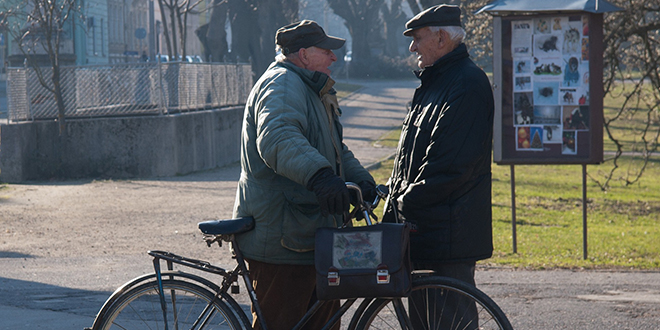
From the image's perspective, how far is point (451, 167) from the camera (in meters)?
3.55

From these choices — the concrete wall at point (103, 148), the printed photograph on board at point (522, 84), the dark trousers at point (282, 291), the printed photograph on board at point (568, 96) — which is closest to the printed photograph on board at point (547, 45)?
the printed photograph on board at point (522, 84)

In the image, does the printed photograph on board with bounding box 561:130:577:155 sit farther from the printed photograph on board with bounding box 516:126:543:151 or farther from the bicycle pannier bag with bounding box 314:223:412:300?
the bicycle pannier bag with bounding box 314:223:412:300

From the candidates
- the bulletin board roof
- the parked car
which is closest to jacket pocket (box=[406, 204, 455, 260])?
the bulletin board roof

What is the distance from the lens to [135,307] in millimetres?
3645

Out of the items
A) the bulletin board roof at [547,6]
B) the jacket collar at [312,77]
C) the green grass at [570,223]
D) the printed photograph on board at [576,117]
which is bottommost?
the green grass at [570,223]

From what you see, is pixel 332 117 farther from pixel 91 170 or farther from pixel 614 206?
pixel 91 170

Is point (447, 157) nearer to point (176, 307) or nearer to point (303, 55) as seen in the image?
point (303, 55)

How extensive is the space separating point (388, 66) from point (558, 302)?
157ft

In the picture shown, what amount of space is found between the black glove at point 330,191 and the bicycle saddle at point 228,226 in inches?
17.4

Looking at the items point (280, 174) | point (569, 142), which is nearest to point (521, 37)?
point (569, 142)

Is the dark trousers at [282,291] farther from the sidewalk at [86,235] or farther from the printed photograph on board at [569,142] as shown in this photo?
the printed photograph on board at [569,142]

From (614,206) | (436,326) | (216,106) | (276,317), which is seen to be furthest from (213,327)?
(216,106)

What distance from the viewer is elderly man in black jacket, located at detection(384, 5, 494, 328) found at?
3.56m

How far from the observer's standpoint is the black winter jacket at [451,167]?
3.55 metres
